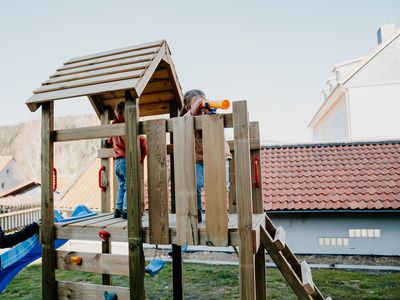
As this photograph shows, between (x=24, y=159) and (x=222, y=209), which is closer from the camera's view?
(x=222, y=209)

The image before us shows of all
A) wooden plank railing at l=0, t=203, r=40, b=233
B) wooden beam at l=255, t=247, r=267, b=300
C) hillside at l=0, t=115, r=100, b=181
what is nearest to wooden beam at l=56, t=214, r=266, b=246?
wooden beam at l=255, t=247, r=267, b=300

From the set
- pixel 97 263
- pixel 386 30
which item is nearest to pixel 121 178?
pixel 97 263

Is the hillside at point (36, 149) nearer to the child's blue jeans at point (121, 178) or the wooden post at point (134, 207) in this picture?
the child's blue jeans at point (121, 178)

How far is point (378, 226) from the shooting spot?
984 cm

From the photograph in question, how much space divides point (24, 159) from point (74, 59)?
49799mm

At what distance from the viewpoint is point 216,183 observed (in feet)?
10.0

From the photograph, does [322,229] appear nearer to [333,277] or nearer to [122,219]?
[333,277]

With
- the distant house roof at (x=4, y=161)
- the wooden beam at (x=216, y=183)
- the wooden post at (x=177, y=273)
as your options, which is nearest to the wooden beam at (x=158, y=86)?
the wooden beam at (x=216, y=183)

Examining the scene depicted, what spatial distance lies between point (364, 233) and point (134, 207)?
8916 mm

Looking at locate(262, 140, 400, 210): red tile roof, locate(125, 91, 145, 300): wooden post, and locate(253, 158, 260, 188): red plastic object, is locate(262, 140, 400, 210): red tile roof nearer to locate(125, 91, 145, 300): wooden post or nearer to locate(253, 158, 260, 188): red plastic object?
locate(253, 158, 260, 188): red plastic object

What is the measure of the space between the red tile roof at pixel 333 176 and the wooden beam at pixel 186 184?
7576 millimetres

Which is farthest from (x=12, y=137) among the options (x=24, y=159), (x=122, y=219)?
(x=122, y=219)

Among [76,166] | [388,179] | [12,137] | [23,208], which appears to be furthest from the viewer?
[12,137]

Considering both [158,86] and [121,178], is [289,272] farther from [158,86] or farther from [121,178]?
[158,86]
